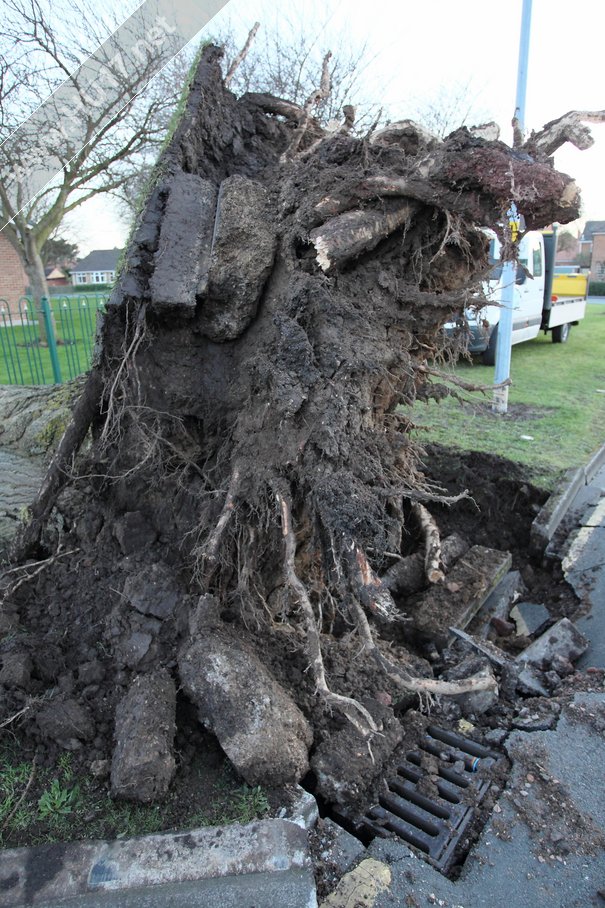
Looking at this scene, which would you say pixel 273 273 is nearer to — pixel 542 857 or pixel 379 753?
pixel 379 753

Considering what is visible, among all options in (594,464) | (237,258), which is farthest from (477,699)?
(594,464)

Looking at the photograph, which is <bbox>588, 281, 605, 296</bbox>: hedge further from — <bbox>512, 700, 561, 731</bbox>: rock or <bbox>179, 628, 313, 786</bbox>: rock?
<bbox>179, 628, 313, 786</bbox>: rock

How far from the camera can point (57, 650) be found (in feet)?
8.40

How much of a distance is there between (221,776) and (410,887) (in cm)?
76

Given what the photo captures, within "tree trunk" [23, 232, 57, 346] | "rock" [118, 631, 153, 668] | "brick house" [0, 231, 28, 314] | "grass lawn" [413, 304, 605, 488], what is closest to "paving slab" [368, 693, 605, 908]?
"rock" [118, 631, 153, 668]

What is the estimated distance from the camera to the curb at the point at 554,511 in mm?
4445

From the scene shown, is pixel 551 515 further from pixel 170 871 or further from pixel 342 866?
pixel 170 871

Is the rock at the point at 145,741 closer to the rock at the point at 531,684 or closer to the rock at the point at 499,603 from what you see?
the rock at the point at 531,684

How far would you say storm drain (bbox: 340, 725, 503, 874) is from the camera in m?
2.13

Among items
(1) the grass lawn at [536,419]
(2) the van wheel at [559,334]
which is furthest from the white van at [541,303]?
(1) the grass lawn at [536,419]

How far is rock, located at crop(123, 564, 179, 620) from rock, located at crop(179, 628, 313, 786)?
0.87 ft

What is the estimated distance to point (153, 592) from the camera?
2605 millimetres

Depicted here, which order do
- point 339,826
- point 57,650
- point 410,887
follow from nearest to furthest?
point 410,887
point 339,826
point 57,650

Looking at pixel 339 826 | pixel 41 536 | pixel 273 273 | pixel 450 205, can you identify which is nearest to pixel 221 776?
pixel 339 826
